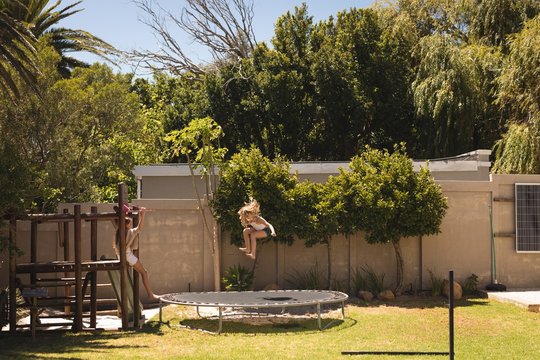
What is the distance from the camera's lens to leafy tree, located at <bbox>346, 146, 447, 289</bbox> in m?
16.1

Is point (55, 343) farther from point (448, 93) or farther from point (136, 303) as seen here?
point (448, 93)

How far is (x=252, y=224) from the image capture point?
14.2 metres

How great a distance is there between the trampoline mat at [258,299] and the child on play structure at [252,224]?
0.84m

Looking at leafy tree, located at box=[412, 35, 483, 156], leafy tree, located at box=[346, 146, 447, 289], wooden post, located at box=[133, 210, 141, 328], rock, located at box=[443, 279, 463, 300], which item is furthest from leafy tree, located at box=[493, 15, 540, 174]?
wooden post, located at box=[133, 210, 141, 328]

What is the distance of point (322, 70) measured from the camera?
1086 inches

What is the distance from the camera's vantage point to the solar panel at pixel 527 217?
17.4 m

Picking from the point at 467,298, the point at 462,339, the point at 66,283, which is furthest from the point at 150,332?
the point at 467,298

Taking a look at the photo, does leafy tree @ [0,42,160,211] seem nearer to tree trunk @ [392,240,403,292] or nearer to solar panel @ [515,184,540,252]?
tree trunk @ [392,240,403,292]

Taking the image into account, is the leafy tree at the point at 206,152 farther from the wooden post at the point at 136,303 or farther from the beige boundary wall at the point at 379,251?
the wooden post at the point at 136,303

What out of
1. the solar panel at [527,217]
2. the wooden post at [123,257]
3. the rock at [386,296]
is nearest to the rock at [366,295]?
the rock at [386,296]

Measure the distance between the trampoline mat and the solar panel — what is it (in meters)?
5.53

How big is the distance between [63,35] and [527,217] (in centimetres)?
1515

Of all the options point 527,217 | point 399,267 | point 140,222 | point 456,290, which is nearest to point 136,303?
point 140,222

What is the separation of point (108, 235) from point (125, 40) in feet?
71.6
